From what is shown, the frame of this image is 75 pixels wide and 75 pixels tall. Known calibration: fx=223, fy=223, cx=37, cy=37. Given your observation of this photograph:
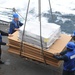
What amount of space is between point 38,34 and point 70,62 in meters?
1.29

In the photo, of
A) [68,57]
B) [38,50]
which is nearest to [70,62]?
[68,57]

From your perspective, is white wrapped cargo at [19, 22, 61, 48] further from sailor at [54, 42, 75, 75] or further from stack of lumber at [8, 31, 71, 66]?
sailor at [54, 42, 75, 75]

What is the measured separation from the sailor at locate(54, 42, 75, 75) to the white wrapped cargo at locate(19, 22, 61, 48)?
54 centimetres

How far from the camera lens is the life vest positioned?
6.31 m

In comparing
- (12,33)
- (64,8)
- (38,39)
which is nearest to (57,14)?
(64,8)

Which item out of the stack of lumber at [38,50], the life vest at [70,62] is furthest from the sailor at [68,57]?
the stack of lumber at [38,50]

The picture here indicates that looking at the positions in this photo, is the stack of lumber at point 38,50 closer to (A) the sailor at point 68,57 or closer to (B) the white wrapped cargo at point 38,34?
(B) the white wrapped cargo at point 38,34

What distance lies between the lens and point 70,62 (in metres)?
6.54

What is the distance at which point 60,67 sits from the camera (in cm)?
770

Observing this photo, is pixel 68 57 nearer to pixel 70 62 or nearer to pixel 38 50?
pixel 70 62

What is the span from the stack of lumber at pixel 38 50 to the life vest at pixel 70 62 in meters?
0.41

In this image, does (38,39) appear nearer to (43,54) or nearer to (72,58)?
(43,54)

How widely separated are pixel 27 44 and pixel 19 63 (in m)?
1.05

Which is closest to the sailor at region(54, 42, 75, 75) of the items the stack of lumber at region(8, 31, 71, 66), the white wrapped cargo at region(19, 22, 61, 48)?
the stack of lumber at region(8, 31, 71, 66)
